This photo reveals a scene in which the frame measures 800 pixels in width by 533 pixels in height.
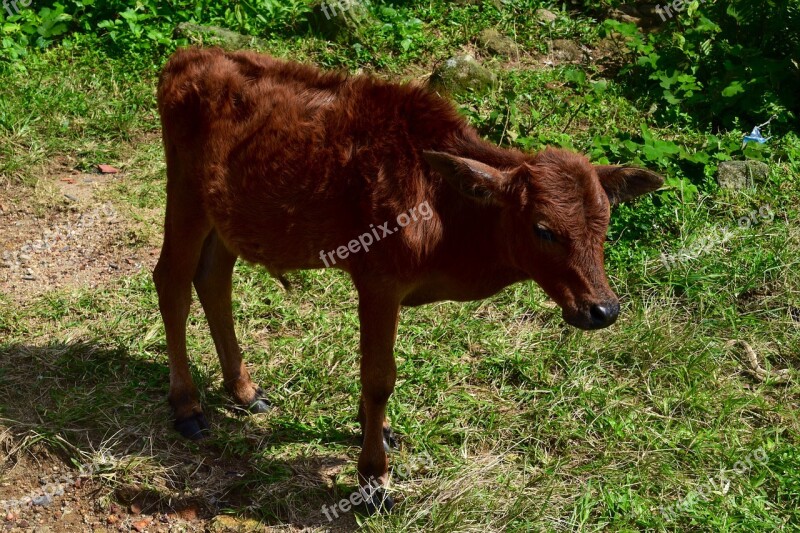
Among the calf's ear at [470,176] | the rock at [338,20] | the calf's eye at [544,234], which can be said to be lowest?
the rock at [338,20]

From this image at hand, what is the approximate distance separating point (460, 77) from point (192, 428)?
4509 millimetres

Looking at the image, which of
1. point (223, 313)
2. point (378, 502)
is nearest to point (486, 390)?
point (378, 502)

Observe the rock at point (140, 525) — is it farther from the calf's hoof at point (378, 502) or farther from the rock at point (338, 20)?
the rock at point (338, 20)

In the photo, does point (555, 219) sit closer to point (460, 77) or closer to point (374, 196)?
point (374, 196)

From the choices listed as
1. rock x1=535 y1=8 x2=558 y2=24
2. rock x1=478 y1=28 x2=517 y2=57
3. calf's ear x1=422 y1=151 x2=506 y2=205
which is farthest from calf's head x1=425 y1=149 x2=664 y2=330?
rock x1=535 y1=8 x2=558 y2=24

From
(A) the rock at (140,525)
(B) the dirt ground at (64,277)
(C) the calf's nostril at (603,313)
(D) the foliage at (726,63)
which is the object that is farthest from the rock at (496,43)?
(A) the rock at (140,525)

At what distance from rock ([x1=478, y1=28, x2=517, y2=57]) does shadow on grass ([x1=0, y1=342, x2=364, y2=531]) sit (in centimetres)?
514

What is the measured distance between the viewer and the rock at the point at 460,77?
8250 millimetres

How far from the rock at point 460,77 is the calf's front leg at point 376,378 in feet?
13.6

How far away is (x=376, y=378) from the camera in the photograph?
4645 mm

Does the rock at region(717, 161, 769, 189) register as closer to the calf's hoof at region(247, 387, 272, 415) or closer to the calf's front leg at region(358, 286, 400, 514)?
the calf's front leg at region(358, 286, 400, 514)

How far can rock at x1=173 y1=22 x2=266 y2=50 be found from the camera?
8.66m

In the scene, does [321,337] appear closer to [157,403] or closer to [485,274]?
[157,403]

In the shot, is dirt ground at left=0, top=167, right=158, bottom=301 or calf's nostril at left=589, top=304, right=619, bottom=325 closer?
calf's nostril at left=589, top=304, right=619, bottom=325
